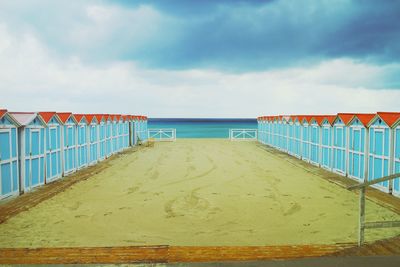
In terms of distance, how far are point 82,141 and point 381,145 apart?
581 inches

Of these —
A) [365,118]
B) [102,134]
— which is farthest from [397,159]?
[102,134]

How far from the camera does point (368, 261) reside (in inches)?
230

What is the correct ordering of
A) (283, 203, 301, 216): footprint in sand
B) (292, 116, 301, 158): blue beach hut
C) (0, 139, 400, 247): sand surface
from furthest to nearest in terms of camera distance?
(292, 116, 301, 158): blue beach hut, (283, 203, 301, 216): footprint in sand, (0, 139, 400, 247): sand surface

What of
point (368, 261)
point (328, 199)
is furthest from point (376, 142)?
point (368, 261)

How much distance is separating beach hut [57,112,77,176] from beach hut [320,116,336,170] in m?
13.4

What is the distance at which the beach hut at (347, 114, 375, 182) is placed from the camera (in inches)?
584

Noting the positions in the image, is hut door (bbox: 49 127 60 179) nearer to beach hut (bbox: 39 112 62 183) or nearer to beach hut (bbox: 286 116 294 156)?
beach hut (bbox: 39 112 62 183)

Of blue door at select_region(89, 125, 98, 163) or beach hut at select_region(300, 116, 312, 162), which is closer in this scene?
blue door at select_region(89, 125, 98, 163)

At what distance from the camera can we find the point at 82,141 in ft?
64.3

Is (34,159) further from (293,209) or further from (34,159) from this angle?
(293,209)

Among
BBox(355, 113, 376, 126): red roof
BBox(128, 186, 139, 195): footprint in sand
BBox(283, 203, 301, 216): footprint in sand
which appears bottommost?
BBox(283, 203, 301, 216): footprint in sand

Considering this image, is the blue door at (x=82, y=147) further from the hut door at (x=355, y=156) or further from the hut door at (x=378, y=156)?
the hut door at (x=378, y=156)

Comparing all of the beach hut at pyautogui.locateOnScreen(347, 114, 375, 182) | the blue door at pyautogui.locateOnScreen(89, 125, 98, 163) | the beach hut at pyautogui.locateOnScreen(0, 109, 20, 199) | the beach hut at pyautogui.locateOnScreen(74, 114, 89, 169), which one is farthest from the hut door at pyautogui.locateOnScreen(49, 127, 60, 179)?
the beach hut at pyautogui.locateOnScreen(347, 114, 375, 182)

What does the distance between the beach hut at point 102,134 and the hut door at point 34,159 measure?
28.0 ft
